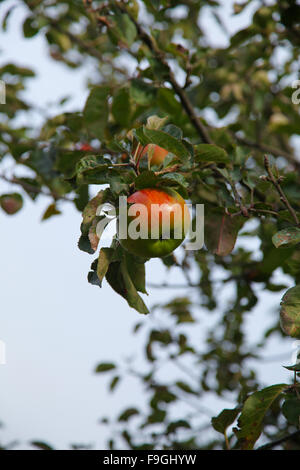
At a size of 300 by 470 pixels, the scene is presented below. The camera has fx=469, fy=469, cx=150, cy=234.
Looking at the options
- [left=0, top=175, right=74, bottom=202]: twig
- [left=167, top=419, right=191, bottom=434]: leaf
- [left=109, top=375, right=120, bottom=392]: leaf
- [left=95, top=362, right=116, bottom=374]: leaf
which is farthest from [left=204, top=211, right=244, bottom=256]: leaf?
[left=109, top=375, right=120, bottom=392]: leaf

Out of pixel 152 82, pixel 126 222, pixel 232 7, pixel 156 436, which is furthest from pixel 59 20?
pixel 156 436

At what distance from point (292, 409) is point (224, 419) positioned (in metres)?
0.25

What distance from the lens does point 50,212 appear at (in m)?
2.08

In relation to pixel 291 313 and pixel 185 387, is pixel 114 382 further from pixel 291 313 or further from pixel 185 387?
pixel 291 313

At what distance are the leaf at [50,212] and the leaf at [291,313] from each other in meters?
1.20

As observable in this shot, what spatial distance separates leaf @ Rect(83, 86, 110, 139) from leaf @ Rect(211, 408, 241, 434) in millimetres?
1094

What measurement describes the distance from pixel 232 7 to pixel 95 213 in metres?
1.64

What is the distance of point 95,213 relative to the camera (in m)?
1.19

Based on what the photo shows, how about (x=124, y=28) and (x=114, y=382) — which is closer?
(x=124, y=28)

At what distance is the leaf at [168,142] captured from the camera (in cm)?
112

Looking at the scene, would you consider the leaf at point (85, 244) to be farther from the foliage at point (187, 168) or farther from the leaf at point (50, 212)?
the leaf at point (50, 212)

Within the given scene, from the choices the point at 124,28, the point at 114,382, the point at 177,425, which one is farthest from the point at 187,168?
the point at 114,382

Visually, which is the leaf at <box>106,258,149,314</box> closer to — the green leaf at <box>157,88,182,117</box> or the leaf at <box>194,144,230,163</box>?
the leaf at <box>194,144,230,163</box>
